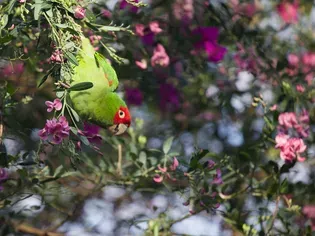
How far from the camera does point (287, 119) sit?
240 centimetres

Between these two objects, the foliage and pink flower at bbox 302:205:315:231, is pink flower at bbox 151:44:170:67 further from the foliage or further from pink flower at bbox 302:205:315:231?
pink flower at bbox 302:205:315:231

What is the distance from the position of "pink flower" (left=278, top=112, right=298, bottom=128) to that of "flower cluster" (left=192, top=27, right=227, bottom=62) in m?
0.58

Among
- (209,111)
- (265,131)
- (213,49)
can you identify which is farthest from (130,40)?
(209,111)

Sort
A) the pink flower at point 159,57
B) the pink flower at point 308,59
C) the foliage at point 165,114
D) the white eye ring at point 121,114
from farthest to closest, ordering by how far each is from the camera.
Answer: the pink flower at point 308,59 → the pink flower at point 159,57 → the white eye ring at point 121,114 → the foliage at point 165,114

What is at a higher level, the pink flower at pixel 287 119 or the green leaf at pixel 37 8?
the green leaf at pixel 37 8

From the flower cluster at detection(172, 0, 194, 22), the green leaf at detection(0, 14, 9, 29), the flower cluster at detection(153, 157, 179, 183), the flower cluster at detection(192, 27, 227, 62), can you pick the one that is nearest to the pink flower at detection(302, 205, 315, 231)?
the flower cluster at detection(153, 157, 179, 183)

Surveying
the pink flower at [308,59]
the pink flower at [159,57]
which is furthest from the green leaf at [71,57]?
the pink flower at [308,59]

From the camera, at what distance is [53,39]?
1645 mm

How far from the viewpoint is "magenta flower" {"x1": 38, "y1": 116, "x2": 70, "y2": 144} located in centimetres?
161

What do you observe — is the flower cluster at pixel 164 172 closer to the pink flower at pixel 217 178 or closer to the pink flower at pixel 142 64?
the pink flower at pixel 217 178

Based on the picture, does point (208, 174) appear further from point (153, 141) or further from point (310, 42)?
point (310, 42)

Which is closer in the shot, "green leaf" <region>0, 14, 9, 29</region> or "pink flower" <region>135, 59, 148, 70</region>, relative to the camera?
"green leaf" <region>0, 14, 9, 29</region>

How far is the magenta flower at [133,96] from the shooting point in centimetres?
298

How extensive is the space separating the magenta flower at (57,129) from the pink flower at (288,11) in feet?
7.81
